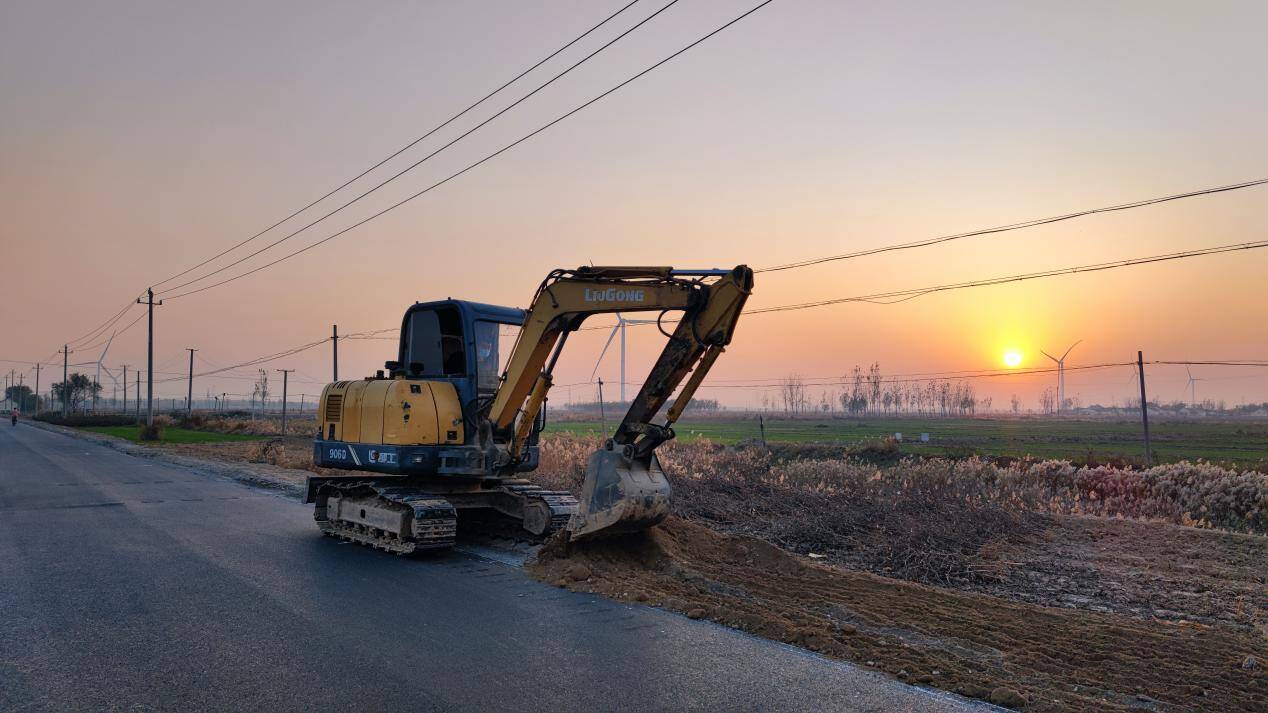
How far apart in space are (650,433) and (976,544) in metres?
5.46

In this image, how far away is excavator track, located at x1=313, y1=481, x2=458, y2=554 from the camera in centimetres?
1052

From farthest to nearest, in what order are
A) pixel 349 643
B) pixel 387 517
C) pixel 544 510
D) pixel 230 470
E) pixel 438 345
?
pixel 230 470 → pixel 438 345 → pixel 544 510 → pixel 387 517 → pixel 349 643

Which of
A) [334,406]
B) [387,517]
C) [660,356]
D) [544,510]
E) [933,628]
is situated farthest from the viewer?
[334,406]

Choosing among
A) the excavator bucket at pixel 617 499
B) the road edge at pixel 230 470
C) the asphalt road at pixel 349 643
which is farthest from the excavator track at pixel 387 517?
the road edge at pixel 230 470

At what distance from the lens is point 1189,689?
5848 millimetres

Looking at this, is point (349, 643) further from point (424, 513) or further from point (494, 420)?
point (494, 420)

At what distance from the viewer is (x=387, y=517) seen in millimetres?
11039

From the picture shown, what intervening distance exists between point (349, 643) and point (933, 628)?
521 cm

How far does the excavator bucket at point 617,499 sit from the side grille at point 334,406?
502 cm

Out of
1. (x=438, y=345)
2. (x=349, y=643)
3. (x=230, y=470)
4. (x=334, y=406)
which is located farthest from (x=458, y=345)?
(x=230, y=470)

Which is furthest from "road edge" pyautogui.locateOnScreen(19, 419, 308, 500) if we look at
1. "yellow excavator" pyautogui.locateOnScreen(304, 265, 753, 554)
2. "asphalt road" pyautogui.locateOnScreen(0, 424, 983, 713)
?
"asphalt road" pyautogui.locateOnScreen(0, 424, 983, 713)

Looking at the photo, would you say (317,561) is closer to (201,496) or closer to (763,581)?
(763,581)

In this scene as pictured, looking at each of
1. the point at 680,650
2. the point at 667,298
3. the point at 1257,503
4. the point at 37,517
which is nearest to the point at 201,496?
the point at 37,517

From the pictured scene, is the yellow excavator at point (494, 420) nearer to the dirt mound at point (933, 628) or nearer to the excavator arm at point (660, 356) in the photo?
the excavator arm at point (660, 356)
